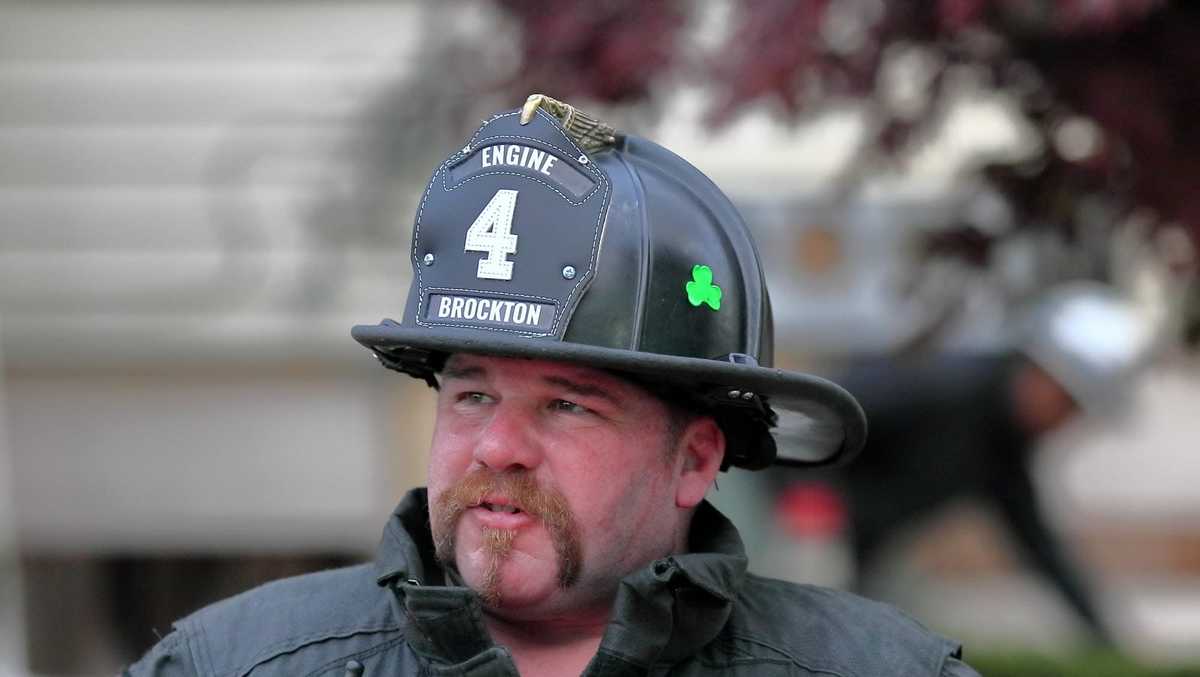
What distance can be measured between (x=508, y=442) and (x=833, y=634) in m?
0.53

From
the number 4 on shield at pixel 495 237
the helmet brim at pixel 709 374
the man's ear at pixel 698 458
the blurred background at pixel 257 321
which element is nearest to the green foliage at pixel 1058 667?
the blurred background at pixel 257 321

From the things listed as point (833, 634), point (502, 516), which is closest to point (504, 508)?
point (502, 516)

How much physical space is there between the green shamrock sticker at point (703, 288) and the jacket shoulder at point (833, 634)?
43cm

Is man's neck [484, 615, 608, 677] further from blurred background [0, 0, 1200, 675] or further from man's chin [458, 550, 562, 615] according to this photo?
blurred background [0, 0, 1200, 675]

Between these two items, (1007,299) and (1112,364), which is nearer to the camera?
(1007,299)

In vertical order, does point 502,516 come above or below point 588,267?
below

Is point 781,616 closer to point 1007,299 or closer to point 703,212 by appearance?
point 703,212

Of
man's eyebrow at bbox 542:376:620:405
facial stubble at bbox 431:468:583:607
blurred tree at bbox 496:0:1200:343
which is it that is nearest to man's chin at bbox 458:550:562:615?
facial stubble at bbox 431:468:583:607

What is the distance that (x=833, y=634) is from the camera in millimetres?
2699

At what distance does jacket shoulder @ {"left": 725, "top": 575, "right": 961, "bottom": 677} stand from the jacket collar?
69 mm

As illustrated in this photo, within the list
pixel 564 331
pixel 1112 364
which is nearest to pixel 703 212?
pixel 564 331

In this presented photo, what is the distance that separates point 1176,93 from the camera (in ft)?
13.5

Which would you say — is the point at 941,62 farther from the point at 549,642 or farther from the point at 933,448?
the point at 933,448

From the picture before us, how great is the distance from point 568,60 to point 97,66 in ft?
19.7
